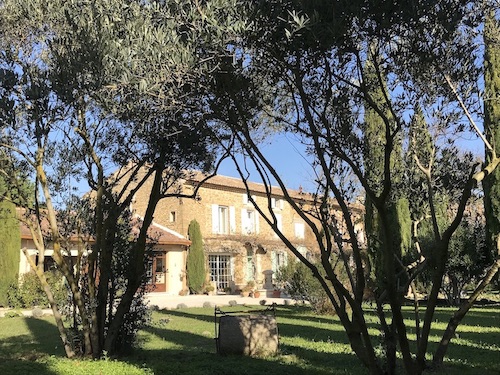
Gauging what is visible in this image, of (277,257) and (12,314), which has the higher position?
(277,257)

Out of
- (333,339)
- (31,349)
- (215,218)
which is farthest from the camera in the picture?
(215,218)

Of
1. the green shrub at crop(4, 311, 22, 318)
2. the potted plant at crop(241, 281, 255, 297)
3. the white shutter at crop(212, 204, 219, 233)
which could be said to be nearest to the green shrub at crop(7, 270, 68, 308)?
the green shrub at crop(4, 311, 22, 318)

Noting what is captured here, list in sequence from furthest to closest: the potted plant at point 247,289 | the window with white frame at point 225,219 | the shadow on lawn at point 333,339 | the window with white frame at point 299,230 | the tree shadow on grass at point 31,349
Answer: the window with white frame at point 299,230 → the window with white frame at point 225,219 → the potted plant at point 247,289 → the shadow on lawn at point 333,339 → the tree shadow on grass at point 31,349

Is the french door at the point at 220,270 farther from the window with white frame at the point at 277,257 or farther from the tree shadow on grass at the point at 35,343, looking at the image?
the tree shadow on grass at the point at 35,343

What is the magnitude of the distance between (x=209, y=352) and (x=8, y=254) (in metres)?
13.7

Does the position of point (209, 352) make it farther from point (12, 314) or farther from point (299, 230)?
point (299, 230)

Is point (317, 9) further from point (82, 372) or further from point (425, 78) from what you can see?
point (82, 372)

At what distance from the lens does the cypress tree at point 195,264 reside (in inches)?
1117

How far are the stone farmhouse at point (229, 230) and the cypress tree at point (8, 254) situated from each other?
10210mm

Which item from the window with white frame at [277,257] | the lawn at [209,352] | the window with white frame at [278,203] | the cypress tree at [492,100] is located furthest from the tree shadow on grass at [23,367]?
the window with white frame at [278,203]

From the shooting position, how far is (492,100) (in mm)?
6258

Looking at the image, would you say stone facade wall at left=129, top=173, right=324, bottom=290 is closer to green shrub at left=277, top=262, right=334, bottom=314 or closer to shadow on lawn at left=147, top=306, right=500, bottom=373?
green shrub at left=277, top=262, right=334, bottom=314

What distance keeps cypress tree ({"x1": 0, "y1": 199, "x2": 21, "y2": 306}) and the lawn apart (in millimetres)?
4720

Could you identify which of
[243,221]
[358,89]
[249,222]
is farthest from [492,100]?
[249,222]
